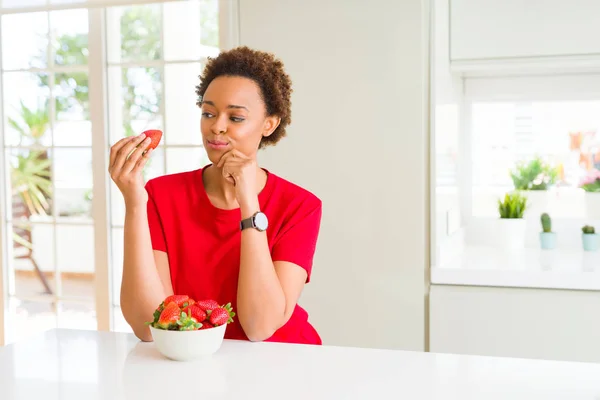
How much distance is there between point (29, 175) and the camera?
648 cm

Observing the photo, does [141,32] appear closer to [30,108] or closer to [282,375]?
[30,108]

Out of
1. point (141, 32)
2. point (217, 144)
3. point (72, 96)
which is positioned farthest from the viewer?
point (72, 96)

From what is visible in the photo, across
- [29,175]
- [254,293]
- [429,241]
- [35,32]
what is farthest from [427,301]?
[35,32]

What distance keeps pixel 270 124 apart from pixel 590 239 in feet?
5.74

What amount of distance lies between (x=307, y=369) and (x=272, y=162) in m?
1.53

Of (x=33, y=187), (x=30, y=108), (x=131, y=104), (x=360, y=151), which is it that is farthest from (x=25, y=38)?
(x=360, y=151)

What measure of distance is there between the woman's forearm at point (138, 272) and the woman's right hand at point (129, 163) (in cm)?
5

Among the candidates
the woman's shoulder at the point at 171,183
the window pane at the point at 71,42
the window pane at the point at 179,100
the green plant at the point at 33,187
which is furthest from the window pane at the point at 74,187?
the woman's shoulder at the point at 171,183

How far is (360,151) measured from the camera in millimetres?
2646

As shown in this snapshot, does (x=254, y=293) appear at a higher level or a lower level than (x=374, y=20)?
lower

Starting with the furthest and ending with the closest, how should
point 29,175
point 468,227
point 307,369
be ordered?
point 29,175, point 468,227, point 307,369

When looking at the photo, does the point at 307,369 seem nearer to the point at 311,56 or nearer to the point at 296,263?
the point at 296,263

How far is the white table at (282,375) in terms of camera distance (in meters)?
1.18

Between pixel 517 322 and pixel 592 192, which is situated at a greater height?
pixel 592 192
